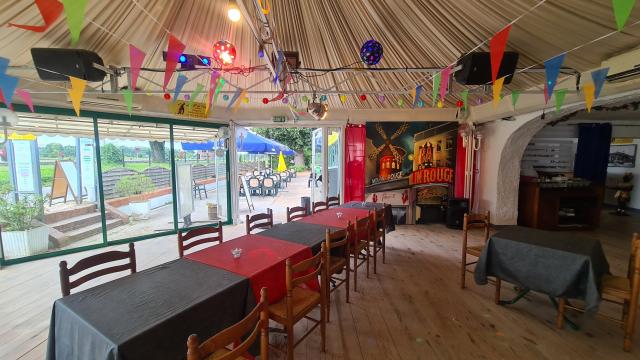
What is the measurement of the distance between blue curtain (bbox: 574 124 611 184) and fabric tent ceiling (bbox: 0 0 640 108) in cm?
371

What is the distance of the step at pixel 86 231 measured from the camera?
4625 millimetres

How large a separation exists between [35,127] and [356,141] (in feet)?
18.1

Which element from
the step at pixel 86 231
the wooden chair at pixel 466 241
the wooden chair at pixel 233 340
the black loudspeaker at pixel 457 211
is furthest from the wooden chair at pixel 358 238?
the step at pixel 86 231

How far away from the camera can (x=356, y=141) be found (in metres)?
6.05

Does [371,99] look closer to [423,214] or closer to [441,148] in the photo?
[441,148]

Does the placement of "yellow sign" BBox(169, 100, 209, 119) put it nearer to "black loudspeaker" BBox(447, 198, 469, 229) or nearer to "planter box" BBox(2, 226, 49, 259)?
"planter box" BBox(2, 226, 49, 259)

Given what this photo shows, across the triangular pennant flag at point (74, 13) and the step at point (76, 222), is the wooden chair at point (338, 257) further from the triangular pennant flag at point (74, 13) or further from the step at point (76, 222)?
the step at point (76, 222)

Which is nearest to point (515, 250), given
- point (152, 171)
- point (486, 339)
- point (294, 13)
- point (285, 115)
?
point (486, 339)

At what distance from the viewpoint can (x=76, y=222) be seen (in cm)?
470

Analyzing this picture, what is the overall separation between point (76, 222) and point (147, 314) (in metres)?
4.69

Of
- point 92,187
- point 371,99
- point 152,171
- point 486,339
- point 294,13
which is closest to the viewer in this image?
point 486,339

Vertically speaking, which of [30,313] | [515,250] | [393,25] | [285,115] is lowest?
[30,313]

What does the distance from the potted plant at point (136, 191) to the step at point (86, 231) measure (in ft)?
1.31

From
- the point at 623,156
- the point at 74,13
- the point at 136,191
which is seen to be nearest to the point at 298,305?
the point at 74,13
